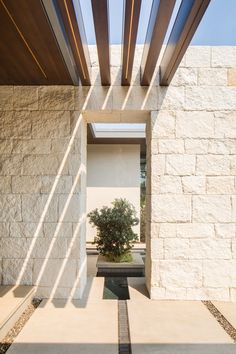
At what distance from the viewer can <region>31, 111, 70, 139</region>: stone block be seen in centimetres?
394

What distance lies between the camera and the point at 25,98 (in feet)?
13.0

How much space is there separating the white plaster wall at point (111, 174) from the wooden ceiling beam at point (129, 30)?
208 inches

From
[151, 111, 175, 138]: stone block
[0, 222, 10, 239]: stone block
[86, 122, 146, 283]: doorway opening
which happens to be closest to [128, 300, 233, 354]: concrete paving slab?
[0, 222, 10, 239]: stone block

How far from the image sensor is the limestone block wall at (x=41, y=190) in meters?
3.90

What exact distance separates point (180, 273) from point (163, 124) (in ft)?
6.04

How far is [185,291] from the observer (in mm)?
3879

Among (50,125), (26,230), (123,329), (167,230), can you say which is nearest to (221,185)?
(167,230)

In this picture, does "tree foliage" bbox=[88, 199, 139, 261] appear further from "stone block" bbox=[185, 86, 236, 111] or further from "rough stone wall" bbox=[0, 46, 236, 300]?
"stone block" bbox=[185, 86, 236, 111]

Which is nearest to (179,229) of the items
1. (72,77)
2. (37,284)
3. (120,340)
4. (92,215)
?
(120,340)

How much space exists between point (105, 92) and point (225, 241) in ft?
7.74

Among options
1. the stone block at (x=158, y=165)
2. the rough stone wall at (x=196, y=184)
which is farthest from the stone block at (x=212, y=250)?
the stone block at (x=158, y=165)

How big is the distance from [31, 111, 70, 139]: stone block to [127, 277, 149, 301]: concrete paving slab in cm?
218

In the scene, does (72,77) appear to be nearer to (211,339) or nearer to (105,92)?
(105,92)

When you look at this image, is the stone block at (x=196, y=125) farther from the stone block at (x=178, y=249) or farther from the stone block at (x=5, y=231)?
the stone block at (x=5, y=231)
